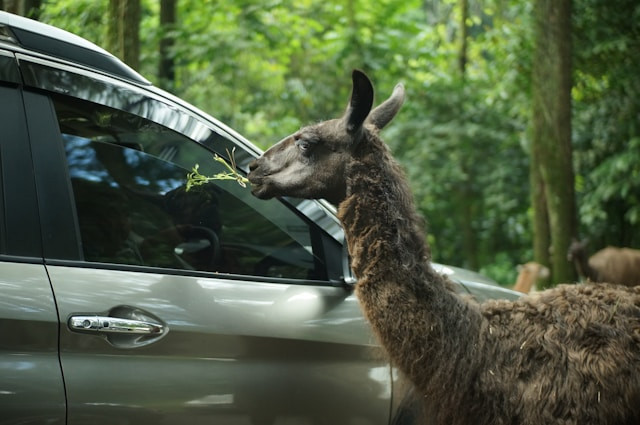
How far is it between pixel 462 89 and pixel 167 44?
7294 millimetres

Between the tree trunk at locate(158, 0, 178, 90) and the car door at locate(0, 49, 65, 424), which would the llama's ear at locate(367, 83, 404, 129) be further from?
the tree trunk at locate(158, 0, 178, 90)

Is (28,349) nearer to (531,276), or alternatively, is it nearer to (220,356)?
(220,356)

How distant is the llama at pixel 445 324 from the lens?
3396 millimetres

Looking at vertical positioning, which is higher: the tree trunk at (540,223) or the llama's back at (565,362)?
the llama's back at (565,362)

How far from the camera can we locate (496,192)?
16.2 metres

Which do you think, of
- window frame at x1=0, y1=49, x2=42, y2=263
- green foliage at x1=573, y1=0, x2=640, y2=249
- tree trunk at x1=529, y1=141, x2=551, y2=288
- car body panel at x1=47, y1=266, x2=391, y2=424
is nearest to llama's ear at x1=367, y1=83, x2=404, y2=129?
car body panel at x1=47, y1=266, x2=391, y2=424

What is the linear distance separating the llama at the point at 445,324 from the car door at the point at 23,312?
44.9 inches

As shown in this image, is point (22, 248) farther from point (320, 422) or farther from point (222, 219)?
point (320, 422)

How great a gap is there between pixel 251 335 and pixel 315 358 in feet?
1.21

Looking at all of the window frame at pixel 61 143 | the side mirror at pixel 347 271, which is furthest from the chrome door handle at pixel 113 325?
the side mirror at pixel 347 271

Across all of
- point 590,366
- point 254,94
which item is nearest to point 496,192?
point 254,94

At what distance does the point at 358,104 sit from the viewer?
359 centimetres

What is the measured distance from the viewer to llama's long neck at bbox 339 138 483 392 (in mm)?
3400

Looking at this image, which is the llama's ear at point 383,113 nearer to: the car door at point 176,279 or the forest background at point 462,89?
the car door at point 176,279
